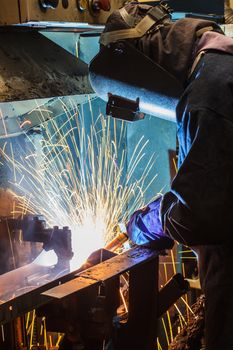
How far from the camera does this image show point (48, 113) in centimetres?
242

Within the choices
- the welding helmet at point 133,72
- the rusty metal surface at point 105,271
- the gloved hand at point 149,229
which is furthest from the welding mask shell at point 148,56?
the rusty metal surface at point 105,271

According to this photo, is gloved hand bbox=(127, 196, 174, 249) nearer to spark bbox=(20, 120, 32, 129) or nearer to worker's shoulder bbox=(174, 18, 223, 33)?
worker's shoulder bbox=(174, 18, 223, 33)

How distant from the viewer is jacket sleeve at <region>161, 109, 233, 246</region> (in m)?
1.46

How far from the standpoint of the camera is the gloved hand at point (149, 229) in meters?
1.83

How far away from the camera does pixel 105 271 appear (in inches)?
63.7

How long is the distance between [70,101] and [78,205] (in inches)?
33.0

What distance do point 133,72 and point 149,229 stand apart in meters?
0.60

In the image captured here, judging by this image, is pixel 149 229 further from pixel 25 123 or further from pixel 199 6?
pixel 199 6

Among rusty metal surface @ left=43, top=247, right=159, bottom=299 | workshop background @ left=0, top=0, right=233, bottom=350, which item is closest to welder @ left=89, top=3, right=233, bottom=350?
rusty metal surface @ left=43, top=247, right=159, bottom=299

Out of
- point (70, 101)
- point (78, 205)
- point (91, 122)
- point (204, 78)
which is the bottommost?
point (78, 205)

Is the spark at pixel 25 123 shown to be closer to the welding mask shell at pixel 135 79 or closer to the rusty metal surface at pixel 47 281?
the welding mask shell at pixel 135 79

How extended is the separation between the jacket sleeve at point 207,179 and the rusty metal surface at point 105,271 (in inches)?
10.6

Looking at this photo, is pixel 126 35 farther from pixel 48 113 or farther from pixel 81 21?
pixel 48 113

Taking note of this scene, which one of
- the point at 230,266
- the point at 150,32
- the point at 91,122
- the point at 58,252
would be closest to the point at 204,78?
the point at 150,32
